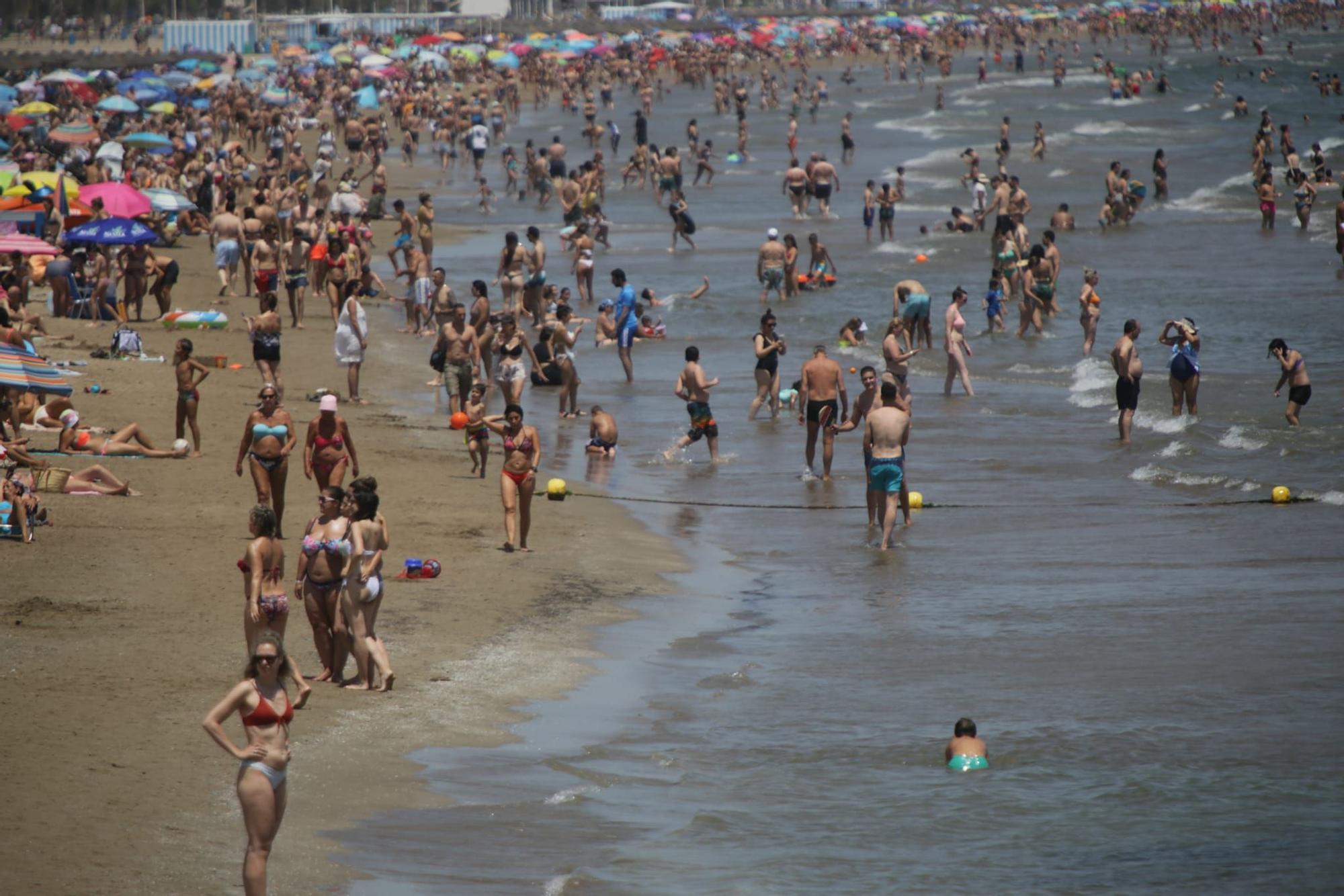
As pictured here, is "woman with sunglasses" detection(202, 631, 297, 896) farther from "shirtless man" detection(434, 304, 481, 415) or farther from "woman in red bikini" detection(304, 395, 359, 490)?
"shirtless man" detection(434, 304, 481, 415)

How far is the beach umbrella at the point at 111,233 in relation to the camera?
2150cm

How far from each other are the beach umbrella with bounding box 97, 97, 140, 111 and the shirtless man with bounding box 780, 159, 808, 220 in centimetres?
1867

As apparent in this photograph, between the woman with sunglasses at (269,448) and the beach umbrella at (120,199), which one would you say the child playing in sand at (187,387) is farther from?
the beach umbrella at (120,199)

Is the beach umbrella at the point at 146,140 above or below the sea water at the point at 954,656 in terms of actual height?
above

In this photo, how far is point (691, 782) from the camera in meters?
8.82

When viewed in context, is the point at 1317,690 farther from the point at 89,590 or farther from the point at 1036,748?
the point at 89,590

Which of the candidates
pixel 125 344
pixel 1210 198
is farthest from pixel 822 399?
pixel 1210 198

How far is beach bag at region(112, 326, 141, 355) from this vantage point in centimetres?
2030

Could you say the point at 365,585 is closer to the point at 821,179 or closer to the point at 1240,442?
the point at 1240,442

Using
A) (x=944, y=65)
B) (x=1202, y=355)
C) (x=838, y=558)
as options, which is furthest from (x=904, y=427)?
(x=944, y=65)

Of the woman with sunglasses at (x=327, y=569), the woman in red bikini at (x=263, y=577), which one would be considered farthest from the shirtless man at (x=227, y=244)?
the woman in red bikini at (x=263, y=577)

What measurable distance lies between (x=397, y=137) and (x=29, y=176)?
1251 inches

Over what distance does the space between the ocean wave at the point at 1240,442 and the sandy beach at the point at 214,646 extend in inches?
268

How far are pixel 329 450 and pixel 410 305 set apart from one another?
39.4 feet
